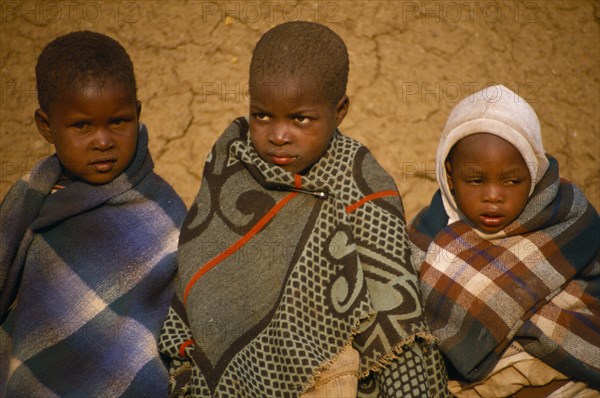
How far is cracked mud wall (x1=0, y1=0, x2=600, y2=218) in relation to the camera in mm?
3121

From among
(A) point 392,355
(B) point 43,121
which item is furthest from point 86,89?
(A) point 392,355

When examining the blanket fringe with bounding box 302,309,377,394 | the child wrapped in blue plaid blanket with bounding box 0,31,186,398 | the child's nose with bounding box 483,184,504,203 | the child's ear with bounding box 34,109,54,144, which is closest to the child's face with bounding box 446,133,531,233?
the child's nose with bounding box 483,184,504,203

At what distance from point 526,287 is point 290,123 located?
2.98 feet

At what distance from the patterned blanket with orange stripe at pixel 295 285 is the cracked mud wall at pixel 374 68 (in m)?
0.94

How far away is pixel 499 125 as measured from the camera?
6.96 ft

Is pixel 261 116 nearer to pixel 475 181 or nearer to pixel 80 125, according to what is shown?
pixel 80 125

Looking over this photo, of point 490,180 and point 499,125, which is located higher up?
point 499,125

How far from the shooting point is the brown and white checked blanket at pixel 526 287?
2135 millimetres

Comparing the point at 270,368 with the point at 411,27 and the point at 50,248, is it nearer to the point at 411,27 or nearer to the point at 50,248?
the point at 50,248

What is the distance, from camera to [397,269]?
206 centimetres

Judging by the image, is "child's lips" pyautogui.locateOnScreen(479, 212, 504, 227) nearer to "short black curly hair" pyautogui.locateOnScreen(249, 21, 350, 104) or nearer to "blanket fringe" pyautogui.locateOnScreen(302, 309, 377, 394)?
"blanket fringe" pyautogui.locateOnScreen(302, 309, 377, 394)

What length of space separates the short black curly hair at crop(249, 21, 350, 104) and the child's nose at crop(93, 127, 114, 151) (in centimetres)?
51

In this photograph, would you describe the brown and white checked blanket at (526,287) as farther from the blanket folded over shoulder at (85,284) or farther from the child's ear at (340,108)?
the blanket folded over shoulder at (85,284)

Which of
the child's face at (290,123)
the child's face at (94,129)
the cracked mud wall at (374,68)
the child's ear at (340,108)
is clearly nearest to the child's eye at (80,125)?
the child's face at (94,129)
